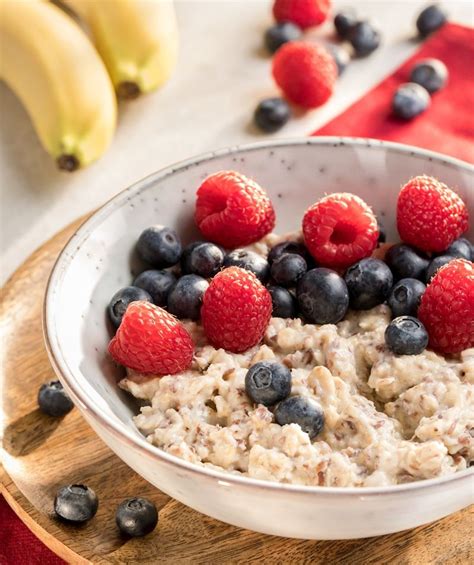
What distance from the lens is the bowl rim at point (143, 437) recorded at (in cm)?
135

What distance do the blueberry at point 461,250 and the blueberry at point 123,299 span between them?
641 millimetres

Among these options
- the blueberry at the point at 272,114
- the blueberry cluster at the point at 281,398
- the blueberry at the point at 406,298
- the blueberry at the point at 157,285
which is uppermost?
the blueberry at the point at 157,285

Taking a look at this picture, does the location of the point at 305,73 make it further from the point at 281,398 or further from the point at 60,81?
the point at 281,398

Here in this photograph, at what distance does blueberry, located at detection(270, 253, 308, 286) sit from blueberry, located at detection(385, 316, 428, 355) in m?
0.25

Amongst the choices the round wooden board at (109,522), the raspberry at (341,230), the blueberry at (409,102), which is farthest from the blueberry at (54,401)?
the blueberry at (409,102)

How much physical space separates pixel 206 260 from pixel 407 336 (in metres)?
0.47

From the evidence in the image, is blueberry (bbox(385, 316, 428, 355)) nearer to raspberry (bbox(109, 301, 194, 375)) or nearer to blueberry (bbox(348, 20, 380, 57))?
raspberry (bbox(109, 301, 194, 375))

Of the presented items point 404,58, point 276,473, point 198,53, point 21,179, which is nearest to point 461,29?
point 404,58

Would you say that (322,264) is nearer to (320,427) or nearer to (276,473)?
(320,427)

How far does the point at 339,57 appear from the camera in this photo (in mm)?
3123

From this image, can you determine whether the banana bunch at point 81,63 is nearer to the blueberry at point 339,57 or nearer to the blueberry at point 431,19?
the blueberry at point 339,57

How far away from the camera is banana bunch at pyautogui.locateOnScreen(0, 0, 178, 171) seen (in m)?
2.79

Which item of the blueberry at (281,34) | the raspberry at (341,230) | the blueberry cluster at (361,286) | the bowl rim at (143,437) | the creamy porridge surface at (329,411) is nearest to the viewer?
the bowl rim at (143,437)

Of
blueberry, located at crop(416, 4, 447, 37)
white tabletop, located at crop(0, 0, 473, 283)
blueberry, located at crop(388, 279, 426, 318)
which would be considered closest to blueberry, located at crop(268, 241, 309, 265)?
blueberry, located at crop(388, 279, 426, 318)
